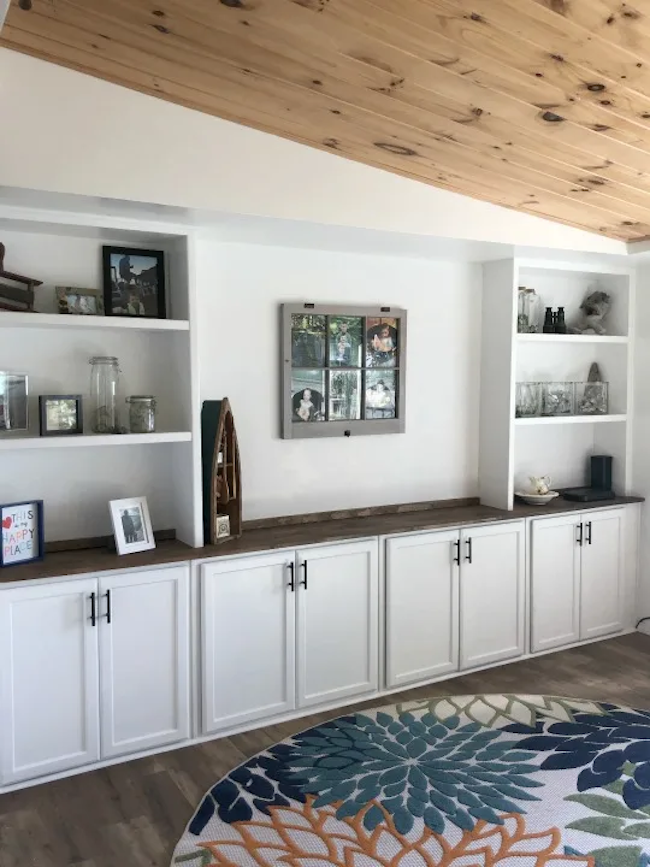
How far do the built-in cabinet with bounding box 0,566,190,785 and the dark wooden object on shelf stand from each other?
1089 millimetres

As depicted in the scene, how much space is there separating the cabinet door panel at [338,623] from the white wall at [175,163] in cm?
153

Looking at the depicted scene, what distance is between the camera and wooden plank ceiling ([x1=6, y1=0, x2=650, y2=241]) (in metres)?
2.28

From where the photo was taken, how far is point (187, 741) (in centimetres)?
337

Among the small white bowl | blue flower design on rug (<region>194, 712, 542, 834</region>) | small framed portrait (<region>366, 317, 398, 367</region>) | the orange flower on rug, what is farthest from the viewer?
the small white bowl

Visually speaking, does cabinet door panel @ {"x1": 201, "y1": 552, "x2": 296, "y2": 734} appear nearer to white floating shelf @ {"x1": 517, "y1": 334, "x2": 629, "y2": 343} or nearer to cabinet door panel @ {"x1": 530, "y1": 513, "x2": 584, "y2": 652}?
cabinet door panel @ {"x1": 530, "y1": 513, "x2": 584, "y2": 652}

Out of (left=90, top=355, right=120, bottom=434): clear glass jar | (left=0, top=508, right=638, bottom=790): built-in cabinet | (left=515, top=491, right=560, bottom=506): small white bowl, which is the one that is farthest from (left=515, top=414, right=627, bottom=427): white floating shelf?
(left=90, top=355, right=120, bottom=434): clear glass jar

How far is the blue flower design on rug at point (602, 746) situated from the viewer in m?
3.06

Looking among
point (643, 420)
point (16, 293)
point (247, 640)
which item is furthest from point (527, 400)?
point (16, 293)

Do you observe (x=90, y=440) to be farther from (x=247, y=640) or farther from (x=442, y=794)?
(x=442, y=794)

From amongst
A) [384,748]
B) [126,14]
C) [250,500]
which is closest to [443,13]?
[126,14]

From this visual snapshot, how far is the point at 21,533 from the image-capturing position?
3.17 meters

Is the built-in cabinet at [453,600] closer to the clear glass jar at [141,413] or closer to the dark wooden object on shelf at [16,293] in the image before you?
the clear glass jar at [141,413]

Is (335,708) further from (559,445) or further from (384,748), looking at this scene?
(559,445)

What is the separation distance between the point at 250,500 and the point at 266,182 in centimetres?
153
